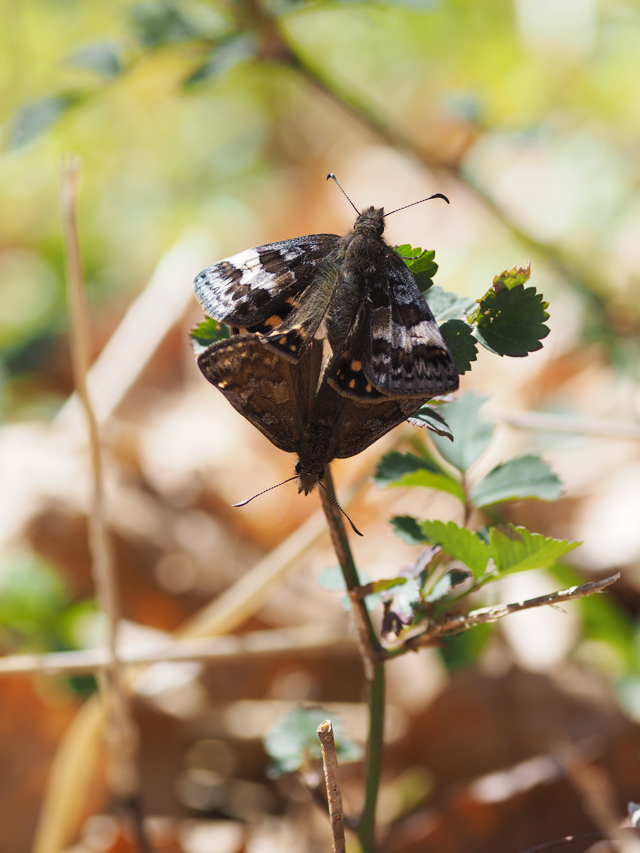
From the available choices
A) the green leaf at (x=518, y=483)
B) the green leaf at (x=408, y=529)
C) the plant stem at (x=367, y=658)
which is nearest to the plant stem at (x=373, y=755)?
the plant stem at (x=367, y=658)

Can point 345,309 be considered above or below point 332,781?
above

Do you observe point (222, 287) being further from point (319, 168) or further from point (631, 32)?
point (319, 168)

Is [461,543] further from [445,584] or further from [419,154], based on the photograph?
[419,154]

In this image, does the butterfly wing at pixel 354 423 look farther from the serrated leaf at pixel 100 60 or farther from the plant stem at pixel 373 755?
the serrated leaf at pixel 100 60

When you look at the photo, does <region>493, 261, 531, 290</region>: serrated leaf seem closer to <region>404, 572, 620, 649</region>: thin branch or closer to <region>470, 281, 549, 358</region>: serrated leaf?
<region>470, 281, 549, 358</region>: serrated leaf

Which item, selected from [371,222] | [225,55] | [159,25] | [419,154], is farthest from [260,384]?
[419,154]

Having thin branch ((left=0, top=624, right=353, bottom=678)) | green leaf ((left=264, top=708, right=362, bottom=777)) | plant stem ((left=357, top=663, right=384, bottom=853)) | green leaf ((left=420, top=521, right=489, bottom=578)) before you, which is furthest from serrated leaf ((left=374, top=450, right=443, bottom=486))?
thin branch ((left=0, top=624, right=353, bottom=678))
